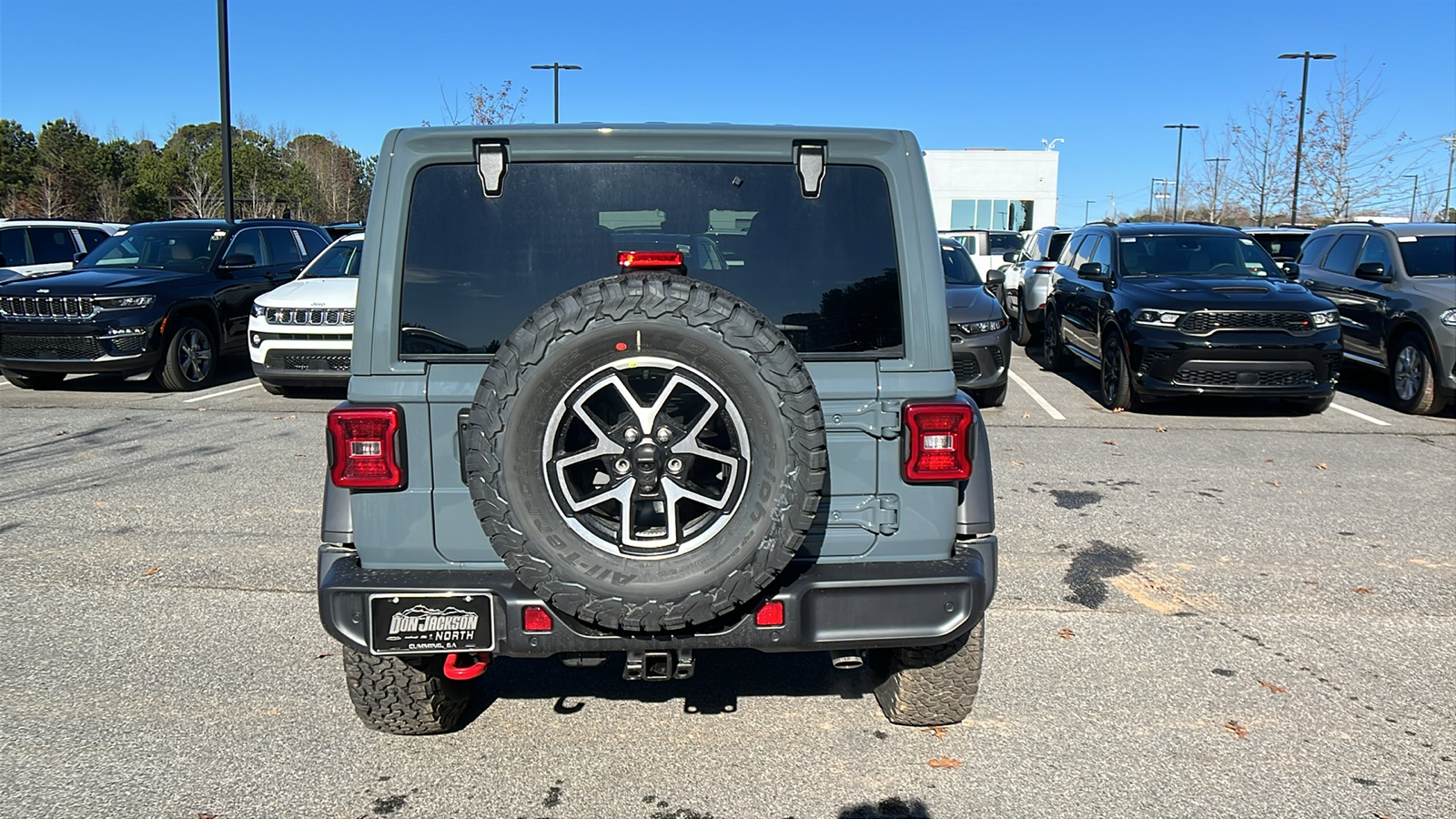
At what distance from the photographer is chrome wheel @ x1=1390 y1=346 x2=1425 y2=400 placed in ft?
34.7

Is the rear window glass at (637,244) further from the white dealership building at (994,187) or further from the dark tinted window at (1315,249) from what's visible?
the white dealership building at (994,187)

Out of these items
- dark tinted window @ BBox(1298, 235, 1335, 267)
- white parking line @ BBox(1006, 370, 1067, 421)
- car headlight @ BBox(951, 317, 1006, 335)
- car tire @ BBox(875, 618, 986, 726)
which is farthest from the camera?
dark tinted window @ BBox(1298, 235, 1335, 267)

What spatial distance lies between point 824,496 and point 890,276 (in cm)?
68

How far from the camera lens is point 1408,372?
1081cm

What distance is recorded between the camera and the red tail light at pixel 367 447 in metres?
3.14

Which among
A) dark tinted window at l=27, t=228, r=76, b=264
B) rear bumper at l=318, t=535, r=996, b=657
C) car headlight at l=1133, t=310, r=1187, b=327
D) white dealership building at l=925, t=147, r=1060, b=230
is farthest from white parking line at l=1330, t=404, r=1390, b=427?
white dealership building at l=925, t=147, r=1060, b=230

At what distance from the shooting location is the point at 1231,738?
3.77 m

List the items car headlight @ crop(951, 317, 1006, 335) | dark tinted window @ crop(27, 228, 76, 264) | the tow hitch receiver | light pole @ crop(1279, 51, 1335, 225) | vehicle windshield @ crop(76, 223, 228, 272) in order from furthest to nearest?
1. light pole @ crop(1279, 51, 1335, 225)
2. dark tinted window @ crop(27, 228, 76, 264)
3. vehicle windshield @ crop(76, 223, 228, 272)
4. car headlight @ crop(951, 317, 1006, 335)
5. the tow hitch receiver

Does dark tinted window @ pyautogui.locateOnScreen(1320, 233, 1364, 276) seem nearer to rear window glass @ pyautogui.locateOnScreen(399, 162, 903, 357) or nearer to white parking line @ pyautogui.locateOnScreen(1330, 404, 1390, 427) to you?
white parking line @ pyautogui.locateOnScreen(1330, 404, 1390, 427)

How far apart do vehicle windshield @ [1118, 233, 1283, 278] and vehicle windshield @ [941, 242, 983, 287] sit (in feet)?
4.95

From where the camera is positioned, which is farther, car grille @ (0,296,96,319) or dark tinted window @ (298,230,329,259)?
dark tinted window @ (298,230,329,259)

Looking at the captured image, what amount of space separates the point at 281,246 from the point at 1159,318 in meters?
9.89

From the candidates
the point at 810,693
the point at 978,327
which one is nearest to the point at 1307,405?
the point at 978,327

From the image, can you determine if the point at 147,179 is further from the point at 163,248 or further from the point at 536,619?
the point at 536,619
